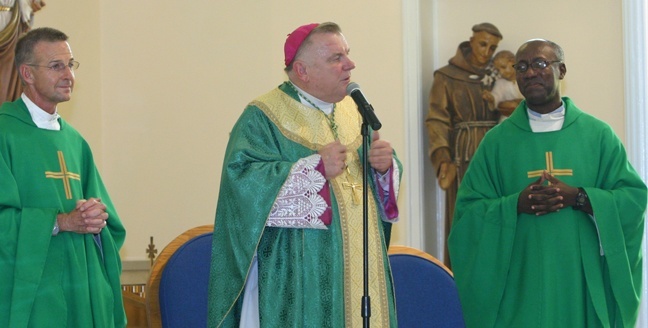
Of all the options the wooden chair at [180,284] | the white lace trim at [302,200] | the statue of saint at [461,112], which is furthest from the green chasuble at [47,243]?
the statue of saint at [461,112]

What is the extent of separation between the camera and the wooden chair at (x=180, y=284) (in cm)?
487

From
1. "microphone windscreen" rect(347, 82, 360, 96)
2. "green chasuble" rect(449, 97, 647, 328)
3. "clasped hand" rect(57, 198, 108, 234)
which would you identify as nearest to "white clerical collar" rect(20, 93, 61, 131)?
"clasped hand" rect(57, 198, 108, 234)

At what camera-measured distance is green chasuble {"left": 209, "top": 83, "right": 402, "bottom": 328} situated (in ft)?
14.9

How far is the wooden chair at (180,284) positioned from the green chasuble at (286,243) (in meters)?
0.30

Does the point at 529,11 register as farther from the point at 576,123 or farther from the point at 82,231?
the point at 82,231

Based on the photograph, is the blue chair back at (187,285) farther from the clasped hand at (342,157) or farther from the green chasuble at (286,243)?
the clasped hand at (342,157)

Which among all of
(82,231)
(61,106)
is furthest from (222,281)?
(61,106)

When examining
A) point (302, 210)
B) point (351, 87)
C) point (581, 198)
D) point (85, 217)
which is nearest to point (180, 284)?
point (85, 217)

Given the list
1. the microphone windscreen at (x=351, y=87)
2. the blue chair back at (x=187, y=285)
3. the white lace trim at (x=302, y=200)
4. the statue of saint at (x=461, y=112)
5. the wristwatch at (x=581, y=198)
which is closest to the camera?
the microphone windscreen at (x=351, y=87)

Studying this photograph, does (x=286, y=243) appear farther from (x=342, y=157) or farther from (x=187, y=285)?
(x=187, y=285)

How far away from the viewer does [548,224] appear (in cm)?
545

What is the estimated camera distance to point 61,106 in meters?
8.47

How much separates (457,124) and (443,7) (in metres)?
1.15

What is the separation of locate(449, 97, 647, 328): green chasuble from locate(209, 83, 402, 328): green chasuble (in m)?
0.93
